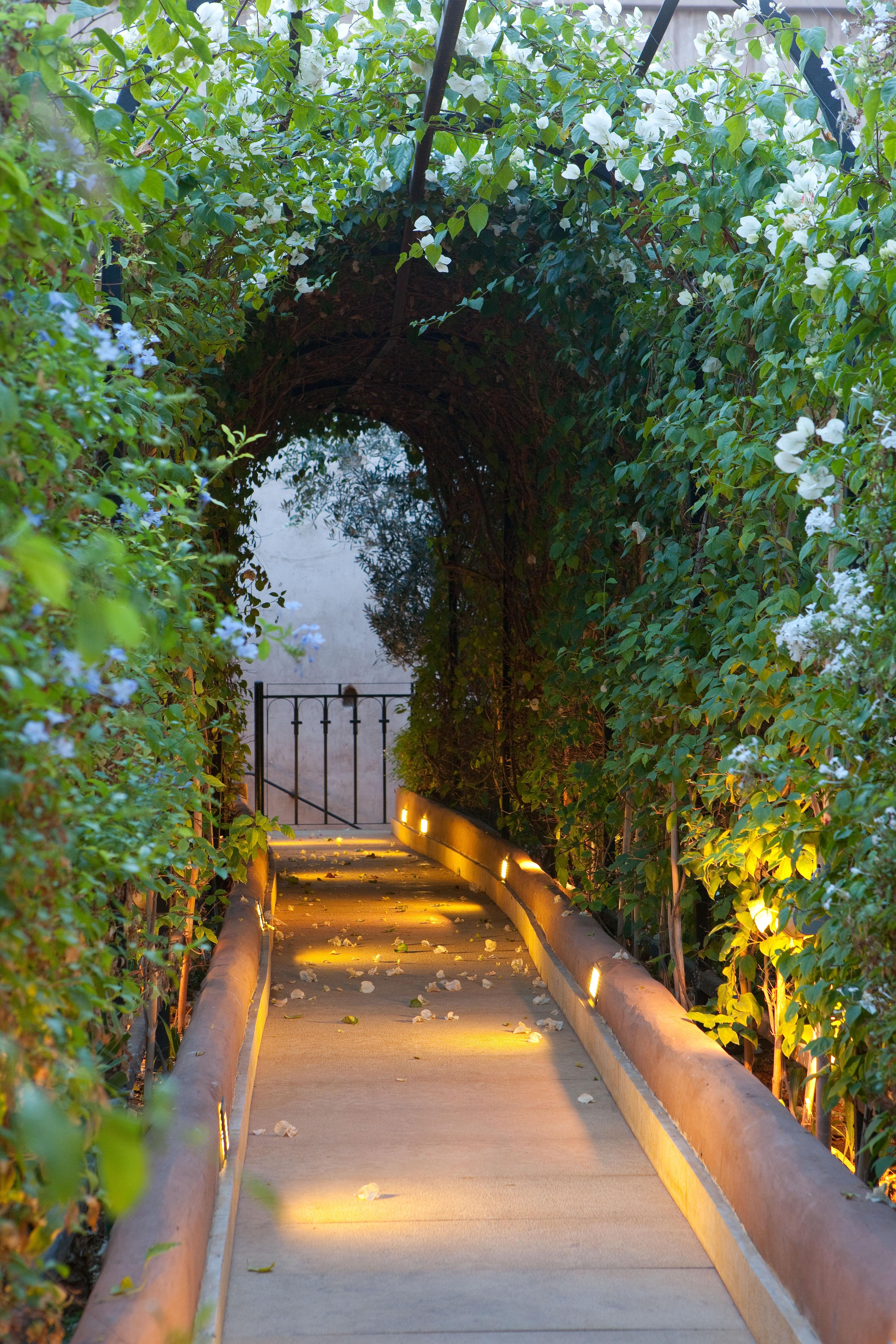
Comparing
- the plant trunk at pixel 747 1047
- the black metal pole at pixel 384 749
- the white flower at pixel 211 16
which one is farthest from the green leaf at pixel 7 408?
the black metal pole at pixel 384 749

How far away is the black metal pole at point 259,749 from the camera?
7.16 m

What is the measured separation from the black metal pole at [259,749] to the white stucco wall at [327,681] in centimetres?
436

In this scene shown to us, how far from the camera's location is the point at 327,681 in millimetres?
13023

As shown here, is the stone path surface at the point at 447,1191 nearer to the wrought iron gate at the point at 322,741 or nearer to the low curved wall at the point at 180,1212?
the low curved wall at the point at 180,1212

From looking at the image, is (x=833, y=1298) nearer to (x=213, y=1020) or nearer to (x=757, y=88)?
(x=213, y=1020)

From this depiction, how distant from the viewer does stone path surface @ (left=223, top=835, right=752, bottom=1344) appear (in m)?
2.24

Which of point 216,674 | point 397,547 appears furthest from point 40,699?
point 397,547

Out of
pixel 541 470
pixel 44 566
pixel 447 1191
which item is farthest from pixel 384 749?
pixel 44 566

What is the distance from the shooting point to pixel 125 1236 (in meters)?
1.83

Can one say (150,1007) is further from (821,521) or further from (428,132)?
(428,132)

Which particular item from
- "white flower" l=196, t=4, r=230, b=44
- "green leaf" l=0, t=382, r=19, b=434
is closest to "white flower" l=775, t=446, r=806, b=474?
"green leaf" l=0, t=382, r=19, b=434

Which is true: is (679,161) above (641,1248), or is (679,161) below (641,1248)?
above

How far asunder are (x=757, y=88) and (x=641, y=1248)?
273 centimetres

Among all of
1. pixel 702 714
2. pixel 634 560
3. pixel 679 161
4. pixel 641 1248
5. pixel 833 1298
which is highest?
pixel 679 161
